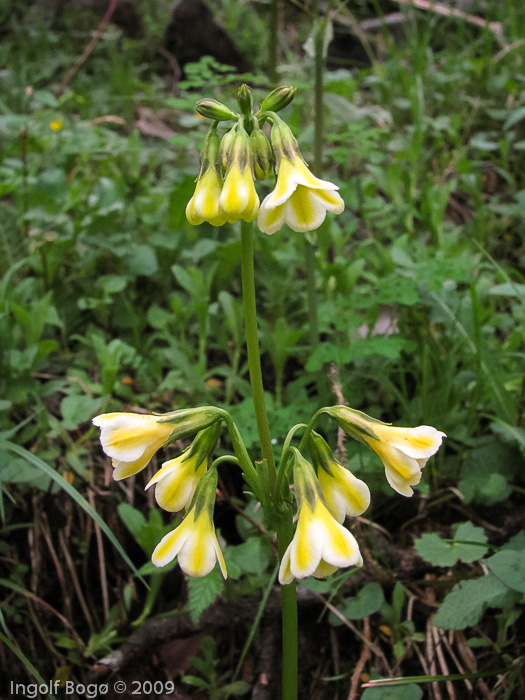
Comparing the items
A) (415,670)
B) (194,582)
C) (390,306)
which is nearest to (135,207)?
(390,306)

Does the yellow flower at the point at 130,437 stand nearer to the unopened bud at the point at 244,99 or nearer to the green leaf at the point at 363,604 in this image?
the unopened bud at the point at 244,99

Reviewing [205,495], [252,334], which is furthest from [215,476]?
[252,334]

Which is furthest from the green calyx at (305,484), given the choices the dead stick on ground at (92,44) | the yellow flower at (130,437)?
the dead stick on ground at (92,44)

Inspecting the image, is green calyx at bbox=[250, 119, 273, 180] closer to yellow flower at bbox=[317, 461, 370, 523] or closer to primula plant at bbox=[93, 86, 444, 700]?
primula plant at bbox=[93, 86, 444, 700]

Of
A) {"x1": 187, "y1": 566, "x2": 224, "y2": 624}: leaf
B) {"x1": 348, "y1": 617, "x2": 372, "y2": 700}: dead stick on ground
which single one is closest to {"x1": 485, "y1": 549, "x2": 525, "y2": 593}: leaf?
{"x1": 348, "y1": 617, "x2": 372, "y2": 700}: dead stick on ground

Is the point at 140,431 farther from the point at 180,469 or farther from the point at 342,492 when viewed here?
the point at 342,492

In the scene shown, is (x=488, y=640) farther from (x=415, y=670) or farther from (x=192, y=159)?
(x=192, y=159)

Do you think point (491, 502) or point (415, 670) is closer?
point (415, 670)
